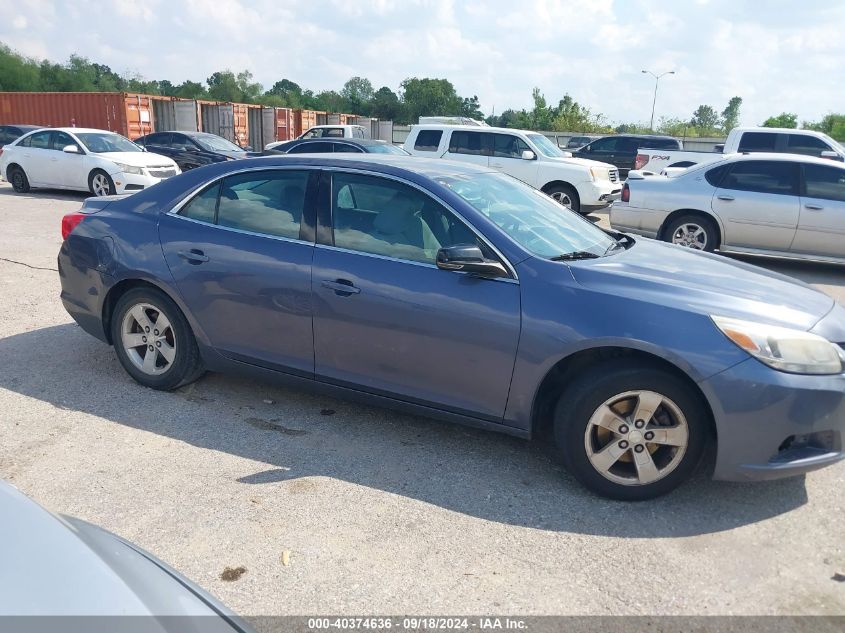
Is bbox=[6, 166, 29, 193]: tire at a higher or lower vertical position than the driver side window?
lower

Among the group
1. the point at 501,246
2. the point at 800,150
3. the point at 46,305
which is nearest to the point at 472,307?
the point at 501,246

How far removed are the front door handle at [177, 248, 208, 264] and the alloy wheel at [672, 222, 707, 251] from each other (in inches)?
295

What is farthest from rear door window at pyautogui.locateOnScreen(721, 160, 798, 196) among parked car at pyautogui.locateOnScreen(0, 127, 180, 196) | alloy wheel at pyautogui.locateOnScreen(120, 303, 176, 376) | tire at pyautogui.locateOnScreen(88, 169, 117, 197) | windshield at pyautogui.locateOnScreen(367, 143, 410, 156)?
tire at pyautogui.locateOnScreen(88, 169, 117, 197)

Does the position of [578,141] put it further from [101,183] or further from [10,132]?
[101,183]

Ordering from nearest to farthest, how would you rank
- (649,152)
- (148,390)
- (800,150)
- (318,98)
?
(148,390) → (800,150) → (649,152) → (318,98)

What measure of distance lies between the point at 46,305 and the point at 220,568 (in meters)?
4.80

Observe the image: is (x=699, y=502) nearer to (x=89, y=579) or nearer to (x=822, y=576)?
(x=822, y=576)

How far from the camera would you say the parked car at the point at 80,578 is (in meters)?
1.50

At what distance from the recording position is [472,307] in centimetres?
357

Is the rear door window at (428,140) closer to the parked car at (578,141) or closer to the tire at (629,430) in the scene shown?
the tire at (629,430)

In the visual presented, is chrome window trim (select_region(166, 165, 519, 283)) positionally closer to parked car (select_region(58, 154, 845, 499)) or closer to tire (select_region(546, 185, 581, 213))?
parked car (select_region(58, 154, 845, 499))

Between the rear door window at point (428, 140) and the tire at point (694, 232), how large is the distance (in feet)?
20.9

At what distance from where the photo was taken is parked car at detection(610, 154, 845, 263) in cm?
927

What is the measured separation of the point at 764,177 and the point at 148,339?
8.45 meters
